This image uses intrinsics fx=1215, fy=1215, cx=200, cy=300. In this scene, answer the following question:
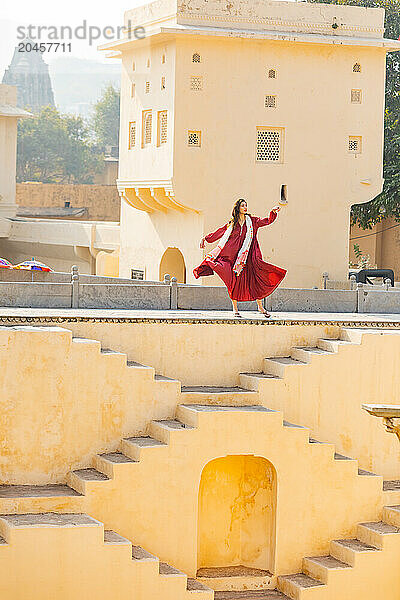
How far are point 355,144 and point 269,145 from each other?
1.86 metres

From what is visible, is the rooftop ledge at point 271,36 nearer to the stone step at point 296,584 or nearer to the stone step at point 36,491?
the stone step at point 36,491

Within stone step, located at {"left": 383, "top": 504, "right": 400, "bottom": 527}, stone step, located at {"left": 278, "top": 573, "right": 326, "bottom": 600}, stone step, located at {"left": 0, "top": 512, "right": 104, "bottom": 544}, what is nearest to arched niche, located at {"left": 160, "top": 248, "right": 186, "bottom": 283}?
stone step, located at {"left": 383, "top": 504, "right": 400, "bottom": 527}

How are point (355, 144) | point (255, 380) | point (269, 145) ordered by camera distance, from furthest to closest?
point (355, 144)
point (269, 145)
point (255, 380)

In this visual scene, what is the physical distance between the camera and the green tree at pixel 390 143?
1172 inches

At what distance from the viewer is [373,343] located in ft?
53.3

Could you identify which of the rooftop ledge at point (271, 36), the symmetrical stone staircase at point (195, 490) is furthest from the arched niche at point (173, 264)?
the symmetrical stone staircase at point (195, 490)

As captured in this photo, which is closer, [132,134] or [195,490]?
[195,490]

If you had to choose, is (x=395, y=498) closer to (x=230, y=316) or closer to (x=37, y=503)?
(x=230, y=316)

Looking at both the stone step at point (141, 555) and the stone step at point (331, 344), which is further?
the stone step at point (331, 344)

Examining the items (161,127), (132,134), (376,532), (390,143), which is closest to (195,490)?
(376,532)

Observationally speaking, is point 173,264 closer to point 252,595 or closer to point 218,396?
point 218,396

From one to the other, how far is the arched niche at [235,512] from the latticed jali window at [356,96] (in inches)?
424

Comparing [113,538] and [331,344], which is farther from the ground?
[331,344]

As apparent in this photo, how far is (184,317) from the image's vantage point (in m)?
16.0
